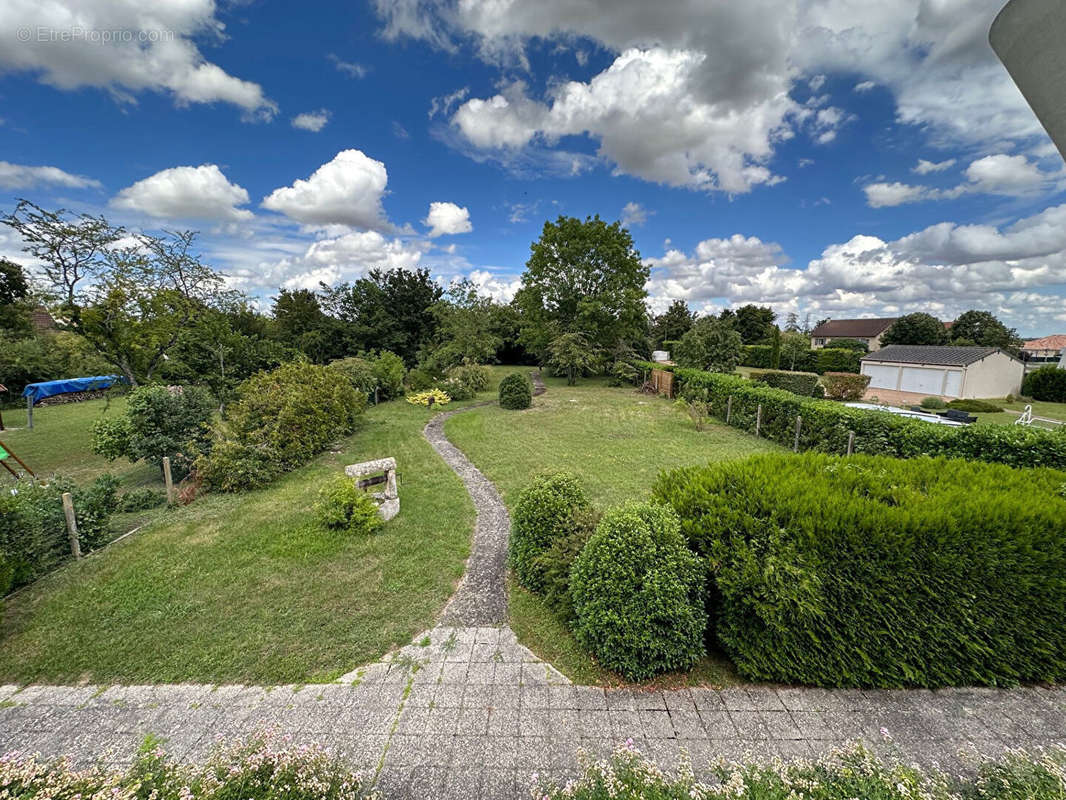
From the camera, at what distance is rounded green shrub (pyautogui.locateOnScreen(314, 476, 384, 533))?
18.5 feet

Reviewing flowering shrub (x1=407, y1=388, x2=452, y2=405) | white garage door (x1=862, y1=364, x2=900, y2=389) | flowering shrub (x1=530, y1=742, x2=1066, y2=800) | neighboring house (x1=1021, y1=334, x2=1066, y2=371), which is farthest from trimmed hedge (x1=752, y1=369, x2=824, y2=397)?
neighboring house (x1=1021, y1=334, x2=1066, y2=371)

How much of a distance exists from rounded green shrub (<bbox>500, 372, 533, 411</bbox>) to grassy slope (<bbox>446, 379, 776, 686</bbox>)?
1.74 ft

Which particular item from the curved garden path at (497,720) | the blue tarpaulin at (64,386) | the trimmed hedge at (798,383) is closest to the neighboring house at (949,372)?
the trimmed hedge at (798,383)

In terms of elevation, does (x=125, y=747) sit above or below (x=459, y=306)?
below

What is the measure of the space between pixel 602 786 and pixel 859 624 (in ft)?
7.68

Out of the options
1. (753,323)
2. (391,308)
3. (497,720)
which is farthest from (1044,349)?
Answer: (497,720)

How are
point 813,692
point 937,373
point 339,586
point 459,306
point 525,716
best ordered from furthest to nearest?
point 459,306, point 937,373, point 339,586, point 813,692, point 525,716

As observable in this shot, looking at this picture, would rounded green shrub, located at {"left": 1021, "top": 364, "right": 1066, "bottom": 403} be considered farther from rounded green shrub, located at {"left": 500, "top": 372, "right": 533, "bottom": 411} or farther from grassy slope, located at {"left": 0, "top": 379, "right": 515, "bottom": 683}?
grassy slope, located at {"left": 0, "top": 379, "right": 515, "bottom": 683}

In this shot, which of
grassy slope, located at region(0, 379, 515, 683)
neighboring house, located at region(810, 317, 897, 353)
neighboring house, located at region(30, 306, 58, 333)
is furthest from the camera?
neighboring house, located at region(810, 317, 897, 353)

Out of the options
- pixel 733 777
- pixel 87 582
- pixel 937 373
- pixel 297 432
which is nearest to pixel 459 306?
pixel 297 432

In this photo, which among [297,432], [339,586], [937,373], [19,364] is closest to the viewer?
[339,586]

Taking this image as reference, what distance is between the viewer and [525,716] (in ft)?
9.27

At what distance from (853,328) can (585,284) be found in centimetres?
4942

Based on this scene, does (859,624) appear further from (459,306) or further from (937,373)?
(937,373)
